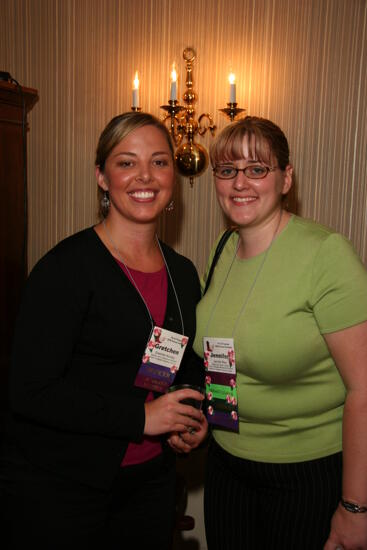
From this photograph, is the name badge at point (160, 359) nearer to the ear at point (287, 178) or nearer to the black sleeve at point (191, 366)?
the black sleeve at point (191, 366)

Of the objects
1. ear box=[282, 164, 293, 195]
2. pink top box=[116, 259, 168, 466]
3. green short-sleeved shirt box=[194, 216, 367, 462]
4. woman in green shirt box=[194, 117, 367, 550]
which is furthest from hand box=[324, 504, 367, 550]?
ear box=[282, 164, 293, 195]

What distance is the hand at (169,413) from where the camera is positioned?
4.94 ft

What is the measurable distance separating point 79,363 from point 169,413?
0.30m

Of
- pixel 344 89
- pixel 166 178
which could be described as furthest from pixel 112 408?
pixel 344 89

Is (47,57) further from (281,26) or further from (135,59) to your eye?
(281,26)

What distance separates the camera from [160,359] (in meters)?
1.61

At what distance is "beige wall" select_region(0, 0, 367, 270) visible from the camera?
2277 millimetres

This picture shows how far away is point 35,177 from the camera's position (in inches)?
122

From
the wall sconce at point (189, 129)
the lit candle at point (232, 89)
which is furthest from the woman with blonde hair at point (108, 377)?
the wall sconce at point (189, 129)

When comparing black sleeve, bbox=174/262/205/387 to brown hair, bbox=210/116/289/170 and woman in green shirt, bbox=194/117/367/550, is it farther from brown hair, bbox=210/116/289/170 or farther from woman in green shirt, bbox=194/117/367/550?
brown hair, bbox=210/116/289/170

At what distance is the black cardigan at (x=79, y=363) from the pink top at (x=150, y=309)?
0.14 ft

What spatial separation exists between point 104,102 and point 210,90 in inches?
24.4

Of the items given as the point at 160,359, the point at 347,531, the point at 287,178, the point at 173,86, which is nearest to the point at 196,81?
the point at 173,86

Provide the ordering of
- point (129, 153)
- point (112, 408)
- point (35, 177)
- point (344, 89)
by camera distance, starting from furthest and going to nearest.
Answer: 1. point (35, 177)
2. point (344, 89)
3. point (129, 153)
4. point (112, 408)
